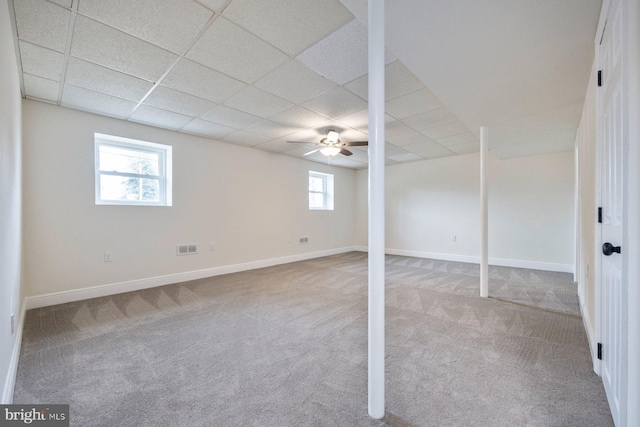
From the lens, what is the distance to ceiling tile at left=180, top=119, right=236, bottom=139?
12.9ft

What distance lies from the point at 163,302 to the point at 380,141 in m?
3.39

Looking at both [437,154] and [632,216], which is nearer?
[632,216]

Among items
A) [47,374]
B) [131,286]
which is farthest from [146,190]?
[47,374]

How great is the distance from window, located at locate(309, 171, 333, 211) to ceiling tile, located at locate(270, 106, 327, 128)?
3026mm

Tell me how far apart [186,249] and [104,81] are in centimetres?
263

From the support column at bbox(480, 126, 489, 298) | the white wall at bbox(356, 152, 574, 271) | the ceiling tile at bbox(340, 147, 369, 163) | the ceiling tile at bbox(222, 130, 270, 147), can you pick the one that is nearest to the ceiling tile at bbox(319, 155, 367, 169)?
the ceiling tile at bbox(340, 147, 369, 163)

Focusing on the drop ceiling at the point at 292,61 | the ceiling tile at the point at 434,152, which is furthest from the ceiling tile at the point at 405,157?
the drop ceiling at the point at 292,61

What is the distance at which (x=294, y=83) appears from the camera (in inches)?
108

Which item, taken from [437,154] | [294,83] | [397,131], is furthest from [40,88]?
[437,154]

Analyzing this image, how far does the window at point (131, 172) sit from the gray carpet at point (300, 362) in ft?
4.82

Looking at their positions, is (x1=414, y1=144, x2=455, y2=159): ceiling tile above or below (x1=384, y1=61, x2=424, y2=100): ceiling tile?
below

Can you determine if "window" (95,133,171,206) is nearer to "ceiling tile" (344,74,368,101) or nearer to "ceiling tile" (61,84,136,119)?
"ceiling tile" (61,84,136,119)

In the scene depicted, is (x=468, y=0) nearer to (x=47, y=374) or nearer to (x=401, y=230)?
(x=47, y=374)

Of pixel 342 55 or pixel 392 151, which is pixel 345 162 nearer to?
pixel 392 151
